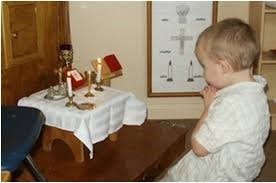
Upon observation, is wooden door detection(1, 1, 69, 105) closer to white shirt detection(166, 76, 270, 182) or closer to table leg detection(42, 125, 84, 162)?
table leg detection(42, 125, 84, 162)

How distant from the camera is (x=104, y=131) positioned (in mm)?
1954

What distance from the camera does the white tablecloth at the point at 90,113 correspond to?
1843 millimetres

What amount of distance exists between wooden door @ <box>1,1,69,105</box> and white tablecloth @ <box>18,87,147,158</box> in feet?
0.69

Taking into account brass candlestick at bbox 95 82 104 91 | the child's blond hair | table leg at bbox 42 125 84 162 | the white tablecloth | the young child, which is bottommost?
table leg at bbox 42 125 84 162

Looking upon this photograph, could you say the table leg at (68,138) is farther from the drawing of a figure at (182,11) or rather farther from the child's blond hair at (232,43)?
the drawing of a figure at (182,11)

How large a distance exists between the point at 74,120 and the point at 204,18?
123 cm

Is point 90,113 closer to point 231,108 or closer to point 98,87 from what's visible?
point 98,87

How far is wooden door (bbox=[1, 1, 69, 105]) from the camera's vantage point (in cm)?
209

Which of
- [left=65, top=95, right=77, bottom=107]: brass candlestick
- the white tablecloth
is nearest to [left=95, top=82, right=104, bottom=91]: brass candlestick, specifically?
the white tablecloth

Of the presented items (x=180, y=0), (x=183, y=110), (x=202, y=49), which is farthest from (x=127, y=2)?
(x=202, y=49)

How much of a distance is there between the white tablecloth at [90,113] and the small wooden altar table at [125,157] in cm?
Answer: 10

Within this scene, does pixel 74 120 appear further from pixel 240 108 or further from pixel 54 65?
pixel 240 108

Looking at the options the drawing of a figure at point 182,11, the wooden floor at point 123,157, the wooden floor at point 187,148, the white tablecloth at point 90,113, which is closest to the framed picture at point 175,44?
the drawing of a figure at point 182,11

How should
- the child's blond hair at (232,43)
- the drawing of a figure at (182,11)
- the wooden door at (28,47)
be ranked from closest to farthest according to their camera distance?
the child's blond hair at (232,43)
the wooden door at (28,47)
the drawing of a figure at (182,11)
